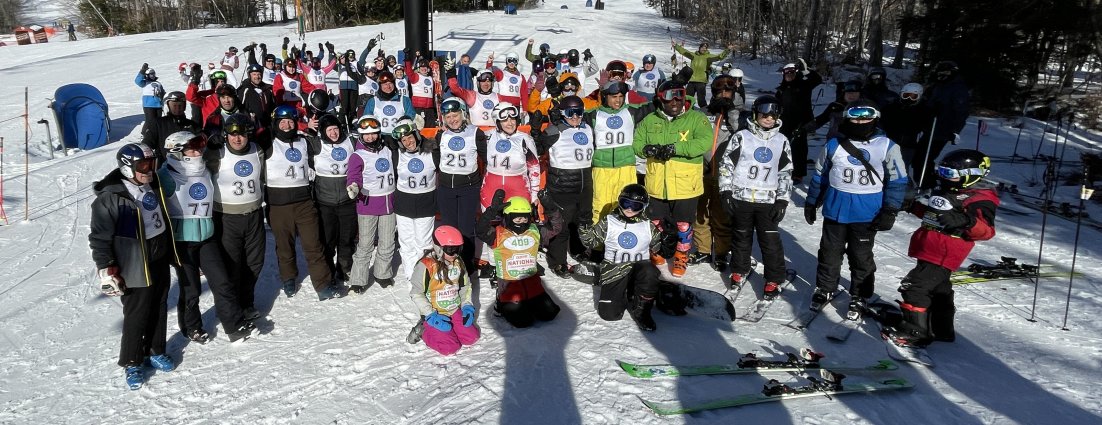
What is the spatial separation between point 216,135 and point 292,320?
6.00ft

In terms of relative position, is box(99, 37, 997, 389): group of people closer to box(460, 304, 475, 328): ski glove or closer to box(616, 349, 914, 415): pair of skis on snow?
box(460, 304, 475, 328): ski glove

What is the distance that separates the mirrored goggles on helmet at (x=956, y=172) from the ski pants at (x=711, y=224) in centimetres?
216

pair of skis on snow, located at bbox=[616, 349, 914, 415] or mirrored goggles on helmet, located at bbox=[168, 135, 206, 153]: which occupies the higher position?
mirrored goggles on helmet, located at bbox=[168, 135, 206, 153]

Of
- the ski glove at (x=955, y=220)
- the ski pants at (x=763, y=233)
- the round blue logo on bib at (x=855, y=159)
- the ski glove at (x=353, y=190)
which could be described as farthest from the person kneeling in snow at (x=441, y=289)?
the ski glove at (x=955, y=220)

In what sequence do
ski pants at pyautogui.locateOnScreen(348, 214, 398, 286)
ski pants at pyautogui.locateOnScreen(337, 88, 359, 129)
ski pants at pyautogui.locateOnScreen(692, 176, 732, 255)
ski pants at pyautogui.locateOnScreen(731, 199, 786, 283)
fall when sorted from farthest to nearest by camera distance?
ski pants at pyautogui.locateOnScreen(337, 88, 359, 129), ski pants at pyautogui.locateOnScreen(692, 176, 732, 255), ski pants at pyautogui.locateOnScreen(348, 214, 398, 286), ski pants at pyautogui.locateOnScreen(731, 199, 786, 283)

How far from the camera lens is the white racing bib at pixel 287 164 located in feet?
17.8

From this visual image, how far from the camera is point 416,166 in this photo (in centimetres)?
575

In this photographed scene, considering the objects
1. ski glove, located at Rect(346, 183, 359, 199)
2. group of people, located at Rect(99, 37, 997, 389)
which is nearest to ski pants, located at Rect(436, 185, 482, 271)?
group of people, located at Rect(99, 37, 997, 389)

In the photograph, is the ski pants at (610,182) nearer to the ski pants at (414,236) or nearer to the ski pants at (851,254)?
the ski pants at (414,236)

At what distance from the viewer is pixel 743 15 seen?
3042 cm

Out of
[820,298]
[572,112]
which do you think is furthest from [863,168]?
[572,112]

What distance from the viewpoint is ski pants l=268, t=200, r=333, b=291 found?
5.66 metres

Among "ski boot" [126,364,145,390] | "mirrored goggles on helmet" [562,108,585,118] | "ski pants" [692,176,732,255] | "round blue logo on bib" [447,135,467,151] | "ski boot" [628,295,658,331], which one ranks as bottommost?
"ski boot" [126,364,145,390]

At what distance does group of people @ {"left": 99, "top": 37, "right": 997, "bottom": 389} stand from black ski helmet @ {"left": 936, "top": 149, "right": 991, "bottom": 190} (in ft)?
0.04
